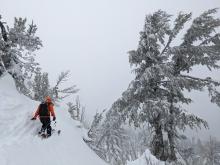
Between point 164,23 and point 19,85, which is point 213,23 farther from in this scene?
point 19,85

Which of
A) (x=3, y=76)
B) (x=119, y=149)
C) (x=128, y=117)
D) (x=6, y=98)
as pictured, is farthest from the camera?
→ (x=119, y=149)

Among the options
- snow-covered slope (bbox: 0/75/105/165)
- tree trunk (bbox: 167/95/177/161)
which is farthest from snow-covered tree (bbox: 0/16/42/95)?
tree trunk (bbox: 167/95/177/161)

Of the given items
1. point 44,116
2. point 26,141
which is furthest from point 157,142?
point 26,141

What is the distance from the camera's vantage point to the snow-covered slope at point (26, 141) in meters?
9.71

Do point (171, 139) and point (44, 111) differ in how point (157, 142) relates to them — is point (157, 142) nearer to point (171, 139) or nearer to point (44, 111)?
point (171, 139)

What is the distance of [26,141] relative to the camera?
1072 cm

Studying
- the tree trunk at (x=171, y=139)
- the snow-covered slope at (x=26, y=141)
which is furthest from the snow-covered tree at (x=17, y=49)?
the tree trunk at (x=171, y=139)

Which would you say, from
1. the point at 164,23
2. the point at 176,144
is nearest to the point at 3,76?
the point at 164,23

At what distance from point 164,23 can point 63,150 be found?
9205 mm

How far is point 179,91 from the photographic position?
15.3 metres

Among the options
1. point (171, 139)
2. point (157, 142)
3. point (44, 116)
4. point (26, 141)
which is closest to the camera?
point (26, 141)

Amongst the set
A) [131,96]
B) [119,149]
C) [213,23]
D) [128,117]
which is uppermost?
[213,23]

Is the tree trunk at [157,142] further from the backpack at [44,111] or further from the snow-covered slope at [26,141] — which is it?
the backpack at [44,111]

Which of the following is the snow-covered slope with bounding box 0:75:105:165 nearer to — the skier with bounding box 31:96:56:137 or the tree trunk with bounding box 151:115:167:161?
the skier with bounding box 31:96:56:137
